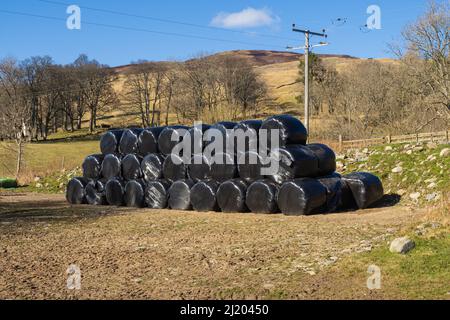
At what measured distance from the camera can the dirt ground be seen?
22.3 ft

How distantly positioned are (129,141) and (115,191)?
175cm

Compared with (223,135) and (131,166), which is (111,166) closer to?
(131,166)

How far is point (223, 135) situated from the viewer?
15203 millimetres

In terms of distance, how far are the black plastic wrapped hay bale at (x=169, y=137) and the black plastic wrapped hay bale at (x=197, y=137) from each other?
337mm

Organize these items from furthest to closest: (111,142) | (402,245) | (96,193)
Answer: (111,142) < (96,193) < (402,245)

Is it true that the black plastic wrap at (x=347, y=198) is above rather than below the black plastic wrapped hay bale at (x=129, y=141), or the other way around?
below

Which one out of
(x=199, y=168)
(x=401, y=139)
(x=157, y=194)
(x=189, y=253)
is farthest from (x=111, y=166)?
(x=401, y=139)

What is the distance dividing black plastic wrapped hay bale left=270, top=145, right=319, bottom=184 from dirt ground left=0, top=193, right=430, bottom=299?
4.08ft

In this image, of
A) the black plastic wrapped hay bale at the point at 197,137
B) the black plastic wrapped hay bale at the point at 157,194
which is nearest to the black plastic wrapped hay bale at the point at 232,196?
the black plastic wrapped hay bale at the point at 197,137

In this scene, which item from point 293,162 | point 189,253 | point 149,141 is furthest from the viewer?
point 149,141

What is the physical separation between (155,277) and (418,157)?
12.7m

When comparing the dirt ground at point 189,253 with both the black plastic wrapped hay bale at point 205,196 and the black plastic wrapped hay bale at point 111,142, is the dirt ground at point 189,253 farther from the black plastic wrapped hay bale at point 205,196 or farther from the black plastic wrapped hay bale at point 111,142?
the black plastic wrapped hay bale at point 111,142

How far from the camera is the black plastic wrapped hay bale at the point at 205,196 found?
15305 millimetres

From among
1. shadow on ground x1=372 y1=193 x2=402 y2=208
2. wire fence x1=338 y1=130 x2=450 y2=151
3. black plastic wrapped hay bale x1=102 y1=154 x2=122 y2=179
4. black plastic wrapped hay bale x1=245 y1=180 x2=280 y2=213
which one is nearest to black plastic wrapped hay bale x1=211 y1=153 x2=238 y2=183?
black plastic wrapped hay bale x1=245 y1=180 x2=280 y2=213
